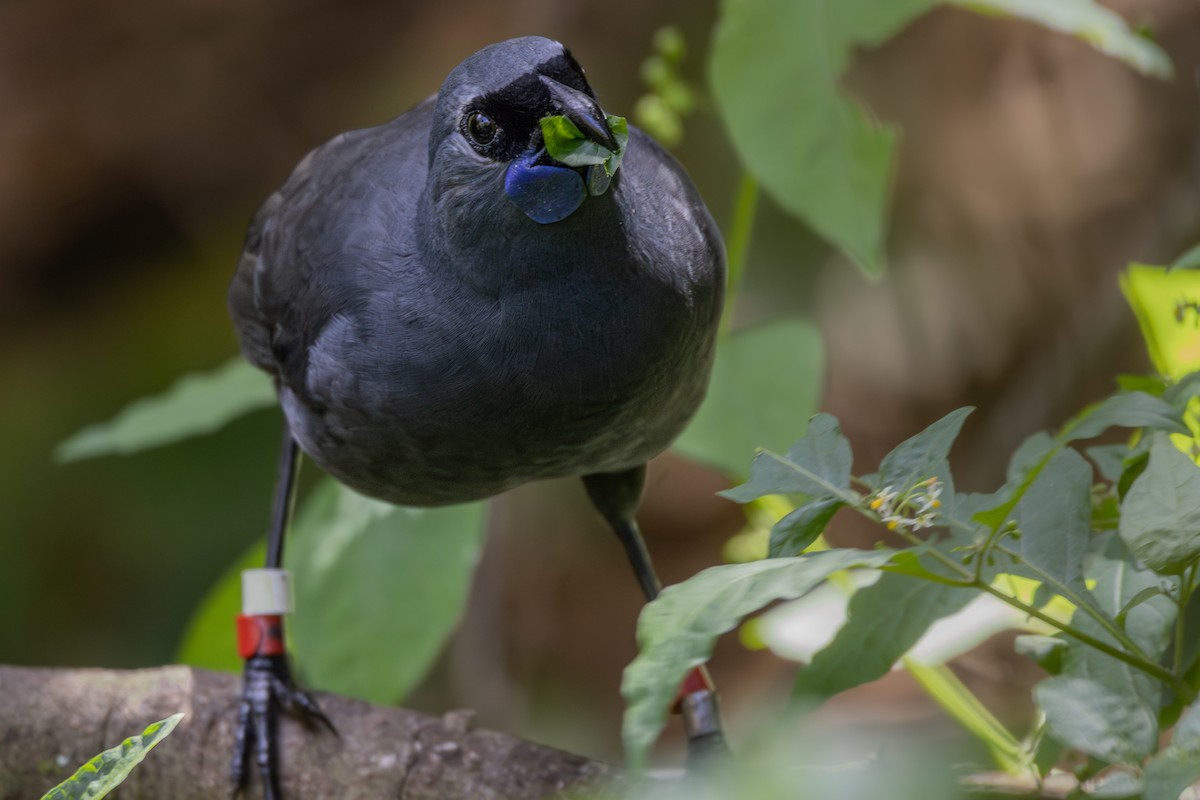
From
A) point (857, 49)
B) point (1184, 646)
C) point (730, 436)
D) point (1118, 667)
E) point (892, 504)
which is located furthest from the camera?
point (857, 49)

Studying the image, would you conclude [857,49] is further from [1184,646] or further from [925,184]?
[1184,646]

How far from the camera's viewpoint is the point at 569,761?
1879 millimetres

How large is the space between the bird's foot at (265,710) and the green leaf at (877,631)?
89cm

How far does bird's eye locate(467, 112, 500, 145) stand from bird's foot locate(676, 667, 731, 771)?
3.59 feet

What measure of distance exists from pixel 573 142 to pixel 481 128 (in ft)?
0.61

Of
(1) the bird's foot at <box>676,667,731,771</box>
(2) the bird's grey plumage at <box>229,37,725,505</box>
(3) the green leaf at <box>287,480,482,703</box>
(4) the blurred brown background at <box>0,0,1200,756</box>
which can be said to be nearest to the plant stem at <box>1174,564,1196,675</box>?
(2) the bird's grey plumage at <box>229,37,725,505</box>

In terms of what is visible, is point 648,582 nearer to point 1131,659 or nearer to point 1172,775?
point 1131,659

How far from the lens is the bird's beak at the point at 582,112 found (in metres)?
1.44

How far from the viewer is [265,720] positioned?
2195 mm

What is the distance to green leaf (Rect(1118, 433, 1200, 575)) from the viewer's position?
123cm

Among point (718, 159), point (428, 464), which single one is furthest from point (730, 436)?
point (718, 159)

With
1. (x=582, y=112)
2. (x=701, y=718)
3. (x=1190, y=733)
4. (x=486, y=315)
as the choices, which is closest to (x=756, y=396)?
(x=701, y=718)

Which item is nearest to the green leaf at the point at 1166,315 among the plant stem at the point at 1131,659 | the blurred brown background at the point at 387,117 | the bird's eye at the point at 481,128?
the plant stem at the point at 1131,659

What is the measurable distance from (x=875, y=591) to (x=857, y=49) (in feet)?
10.3
